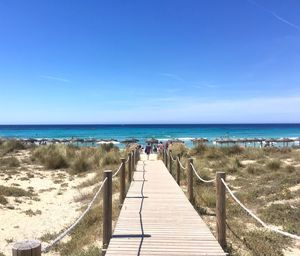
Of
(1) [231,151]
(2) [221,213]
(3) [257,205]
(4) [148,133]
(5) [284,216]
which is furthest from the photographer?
(4) [148,133]

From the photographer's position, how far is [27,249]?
3.00 metres

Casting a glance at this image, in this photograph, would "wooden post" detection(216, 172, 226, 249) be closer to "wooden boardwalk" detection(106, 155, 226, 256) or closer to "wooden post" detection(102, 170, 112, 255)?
"wooden boardwalk" detection(106, 155, 226, 256)

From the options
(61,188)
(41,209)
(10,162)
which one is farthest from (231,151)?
(41,209)

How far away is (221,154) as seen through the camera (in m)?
26.0

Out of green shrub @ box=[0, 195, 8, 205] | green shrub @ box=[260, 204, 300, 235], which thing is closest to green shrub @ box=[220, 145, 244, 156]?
green shrub @ box=[260, 204, 300, 235]

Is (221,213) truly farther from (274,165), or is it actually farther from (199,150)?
(199,150)

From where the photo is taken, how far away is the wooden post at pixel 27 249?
9.80 ft

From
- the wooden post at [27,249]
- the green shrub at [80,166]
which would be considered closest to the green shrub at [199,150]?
the green shrub at [80,166]

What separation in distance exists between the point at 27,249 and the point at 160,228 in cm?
504

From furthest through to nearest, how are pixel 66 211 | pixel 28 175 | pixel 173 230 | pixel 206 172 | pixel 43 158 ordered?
pixel 43 158
pixel 28 175
pixel 206 172
pixel 66 211
pixel 173 230

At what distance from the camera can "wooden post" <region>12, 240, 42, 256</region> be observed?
299 cm

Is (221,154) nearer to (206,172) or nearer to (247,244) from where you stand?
(206,172)

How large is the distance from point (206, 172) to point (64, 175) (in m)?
8.05

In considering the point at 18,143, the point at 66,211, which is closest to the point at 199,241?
the point at 66,211
